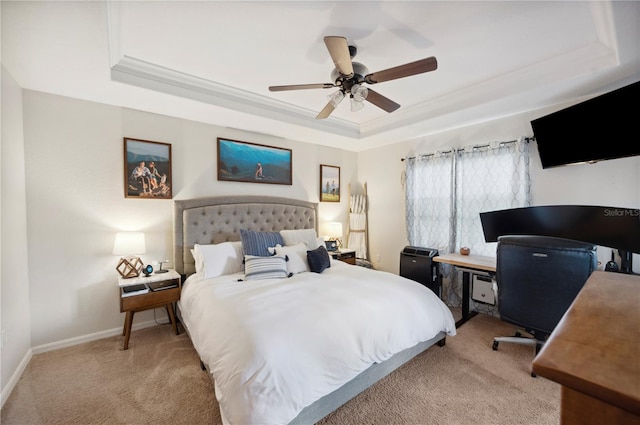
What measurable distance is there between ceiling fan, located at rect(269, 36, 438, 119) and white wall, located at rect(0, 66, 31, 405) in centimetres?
213

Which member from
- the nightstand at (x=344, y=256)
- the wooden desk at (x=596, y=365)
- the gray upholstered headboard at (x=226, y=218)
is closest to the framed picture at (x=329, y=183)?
the gray upholstered headboard at (x=226, y=218)

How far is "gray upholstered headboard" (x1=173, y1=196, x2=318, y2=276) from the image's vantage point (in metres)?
3.11

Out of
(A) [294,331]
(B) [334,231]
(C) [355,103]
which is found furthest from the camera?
(B) [334,231]

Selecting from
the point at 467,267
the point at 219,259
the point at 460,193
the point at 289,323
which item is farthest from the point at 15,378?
the point at 460,193

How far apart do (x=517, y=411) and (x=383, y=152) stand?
12.1 ft

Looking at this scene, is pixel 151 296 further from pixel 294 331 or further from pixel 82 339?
pixel 294 331

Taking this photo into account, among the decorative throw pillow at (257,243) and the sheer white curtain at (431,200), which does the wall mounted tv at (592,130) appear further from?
the decorative throw pillow at (257,243)

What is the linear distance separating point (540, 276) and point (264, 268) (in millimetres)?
2340

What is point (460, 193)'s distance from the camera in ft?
11.9

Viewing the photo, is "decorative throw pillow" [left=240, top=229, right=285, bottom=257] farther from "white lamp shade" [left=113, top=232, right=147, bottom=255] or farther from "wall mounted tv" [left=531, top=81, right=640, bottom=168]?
"wall mounted tv" [left=531, top=81, right=640, bottom=168]

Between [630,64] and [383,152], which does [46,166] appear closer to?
[383,152]

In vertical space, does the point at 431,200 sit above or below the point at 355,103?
below

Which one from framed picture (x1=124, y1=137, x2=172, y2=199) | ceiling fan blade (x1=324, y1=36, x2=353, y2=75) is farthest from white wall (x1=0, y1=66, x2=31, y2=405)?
ceiling fan blade (x1=324, y1=36, x2=353, y2=75)

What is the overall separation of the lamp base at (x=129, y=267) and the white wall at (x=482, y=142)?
3.52 meters
